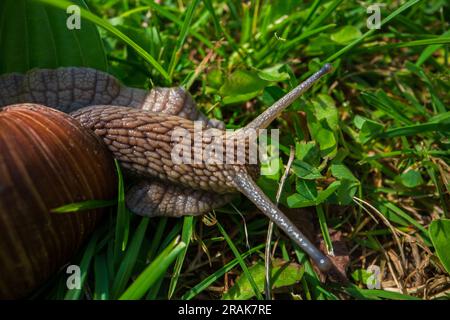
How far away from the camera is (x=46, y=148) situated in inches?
79.9

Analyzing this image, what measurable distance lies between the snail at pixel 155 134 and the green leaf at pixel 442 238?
78 centimetres

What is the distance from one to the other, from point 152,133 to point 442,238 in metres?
1.50

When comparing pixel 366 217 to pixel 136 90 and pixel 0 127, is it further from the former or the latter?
pixel 0 127

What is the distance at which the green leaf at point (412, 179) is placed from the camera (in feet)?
8.40

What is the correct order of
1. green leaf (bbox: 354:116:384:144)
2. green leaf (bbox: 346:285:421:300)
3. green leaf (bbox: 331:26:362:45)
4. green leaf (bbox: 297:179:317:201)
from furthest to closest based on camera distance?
green leaf (bbox: 331:26:362:45), green leaf (bbox: 354:116:384:144), green leaf (bbox: 297:179:317:201), green leaf (bbox: 346:285:421:300)

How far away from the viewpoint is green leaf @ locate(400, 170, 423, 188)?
2.56 meters

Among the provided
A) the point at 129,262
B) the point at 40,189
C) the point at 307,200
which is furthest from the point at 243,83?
the point at 40,189

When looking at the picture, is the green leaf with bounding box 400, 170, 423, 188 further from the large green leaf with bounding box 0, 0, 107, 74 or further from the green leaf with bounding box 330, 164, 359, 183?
the large green leaf with bounding box 0, 0, 107, 74

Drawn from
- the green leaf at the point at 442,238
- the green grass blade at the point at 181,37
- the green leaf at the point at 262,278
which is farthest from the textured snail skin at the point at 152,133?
the green leaf at the point at 442,238

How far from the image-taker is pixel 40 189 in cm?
196

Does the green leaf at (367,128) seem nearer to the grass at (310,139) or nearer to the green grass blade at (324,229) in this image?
the grass at (310,139)

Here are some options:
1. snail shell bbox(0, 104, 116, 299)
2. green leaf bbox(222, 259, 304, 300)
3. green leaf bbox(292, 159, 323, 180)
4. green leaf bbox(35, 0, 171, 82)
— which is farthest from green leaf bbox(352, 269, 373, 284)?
green leaf bbox(35, 0, 171, 82)
